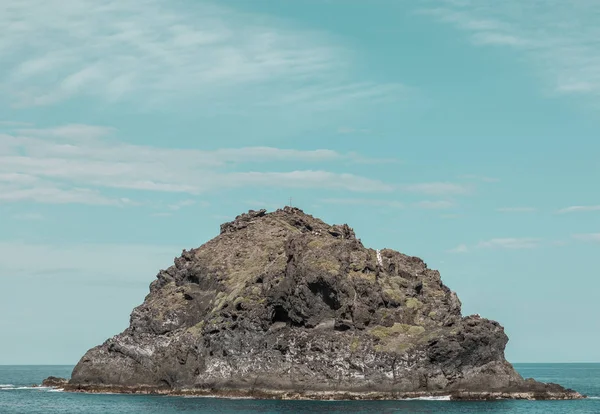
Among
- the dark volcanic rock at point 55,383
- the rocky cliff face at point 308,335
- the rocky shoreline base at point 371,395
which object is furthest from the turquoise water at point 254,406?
the dark volcanic rock at point 55,383

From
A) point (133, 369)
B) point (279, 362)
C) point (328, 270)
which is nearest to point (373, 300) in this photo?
point (328, 270)

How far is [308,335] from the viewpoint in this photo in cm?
14562

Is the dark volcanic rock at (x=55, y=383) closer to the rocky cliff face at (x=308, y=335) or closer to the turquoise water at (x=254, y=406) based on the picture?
the rocky cliff face at (x=308, y=335)

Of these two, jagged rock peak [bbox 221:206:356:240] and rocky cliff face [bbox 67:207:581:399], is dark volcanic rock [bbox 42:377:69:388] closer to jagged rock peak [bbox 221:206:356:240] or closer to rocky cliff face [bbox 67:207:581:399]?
rocky cliff face [bbox 67:207:581:399]

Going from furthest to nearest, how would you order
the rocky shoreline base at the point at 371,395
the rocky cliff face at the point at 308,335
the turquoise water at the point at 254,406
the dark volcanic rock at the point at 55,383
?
the dark volcanic rock at the point at 55,383 → the rocky cliff face at the point at 308,335 → the rocky shoreline base at the point at 371,395 → the turquoise water at the point at 254,406

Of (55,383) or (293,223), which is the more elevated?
(293,223)

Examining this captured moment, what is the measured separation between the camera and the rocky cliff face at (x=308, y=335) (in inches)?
5458

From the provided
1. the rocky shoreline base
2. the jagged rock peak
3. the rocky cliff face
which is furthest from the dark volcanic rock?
the jagged rock peak

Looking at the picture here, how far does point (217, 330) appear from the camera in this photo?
153125 millimetres

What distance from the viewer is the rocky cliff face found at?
455 ft

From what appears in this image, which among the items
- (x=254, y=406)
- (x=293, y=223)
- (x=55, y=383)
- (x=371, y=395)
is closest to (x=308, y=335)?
(x=371, y=395)

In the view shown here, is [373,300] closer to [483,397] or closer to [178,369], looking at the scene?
[483,397]

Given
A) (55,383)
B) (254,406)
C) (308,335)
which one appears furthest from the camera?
(55,383)

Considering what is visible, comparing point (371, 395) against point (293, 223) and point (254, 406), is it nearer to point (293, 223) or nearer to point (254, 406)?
Result: point (254, 406)
